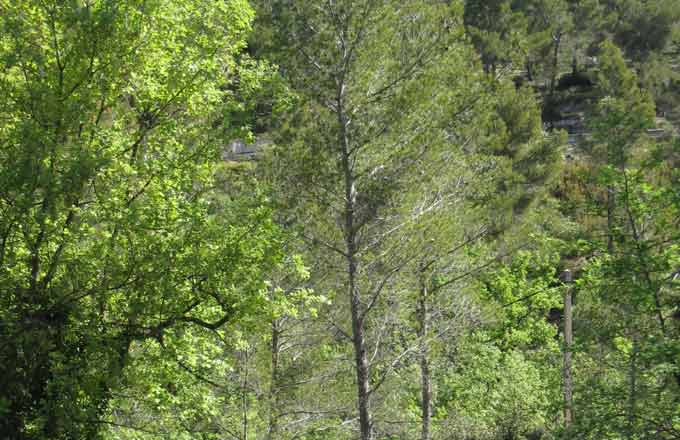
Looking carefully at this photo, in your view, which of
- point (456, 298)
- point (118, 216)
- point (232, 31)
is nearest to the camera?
point (118, 216)

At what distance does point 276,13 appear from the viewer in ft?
29.8

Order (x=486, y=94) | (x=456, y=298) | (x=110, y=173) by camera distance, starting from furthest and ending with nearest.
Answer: (x=456, y=298)
(x=486, y=94)
(x=110, y=173)

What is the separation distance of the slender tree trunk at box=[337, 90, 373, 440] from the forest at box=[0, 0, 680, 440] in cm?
3

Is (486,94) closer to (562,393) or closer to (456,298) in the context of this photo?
(456,298)

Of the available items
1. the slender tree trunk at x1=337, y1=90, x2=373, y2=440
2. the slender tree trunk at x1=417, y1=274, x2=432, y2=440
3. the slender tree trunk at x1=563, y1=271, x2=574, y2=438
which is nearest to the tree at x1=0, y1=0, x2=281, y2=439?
the slender tree trunk at x1=337, y1=90, x2=373, y2=440

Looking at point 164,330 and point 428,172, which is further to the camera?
point 428,172

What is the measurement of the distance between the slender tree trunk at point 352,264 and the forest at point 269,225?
34mm

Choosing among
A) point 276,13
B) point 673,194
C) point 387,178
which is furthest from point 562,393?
point 276,13

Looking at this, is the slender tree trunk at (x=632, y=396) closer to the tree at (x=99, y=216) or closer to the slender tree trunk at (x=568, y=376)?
the slender tree trunk at (x=568, y=376)

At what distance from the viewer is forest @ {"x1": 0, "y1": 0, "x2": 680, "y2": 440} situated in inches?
263

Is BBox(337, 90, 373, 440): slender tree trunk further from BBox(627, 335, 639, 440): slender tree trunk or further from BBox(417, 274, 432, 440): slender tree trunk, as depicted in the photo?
BBox(627, 335, 639, 440): slender tree trunk

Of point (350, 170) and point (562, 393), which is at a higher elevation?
point (350, 170)

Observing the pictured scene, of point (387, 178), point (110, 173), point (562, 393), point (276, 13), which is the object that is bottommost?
point (562, 393)

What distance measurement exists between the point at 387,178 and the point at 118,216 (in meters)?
4.43
